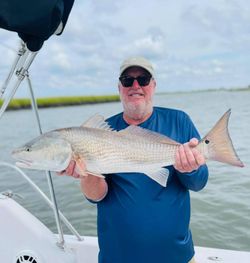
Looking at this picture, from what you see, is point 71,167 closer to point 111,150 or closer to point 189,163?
point 111,150

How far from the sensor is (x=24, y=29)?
2100 mm

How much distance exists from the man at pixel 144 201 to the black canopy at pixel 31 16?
828mm

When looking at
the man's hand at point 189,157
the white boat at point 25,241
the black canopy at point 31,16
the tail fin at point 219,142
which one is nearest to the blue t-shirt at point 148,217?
the man's hand at point 189,157

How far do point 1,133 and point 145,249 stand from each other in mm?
21864

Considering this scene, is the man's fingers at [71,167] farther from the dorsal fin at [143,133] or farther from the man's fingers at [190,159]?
the man's fingers at [190,159]

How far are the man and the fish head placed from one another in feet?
0.29

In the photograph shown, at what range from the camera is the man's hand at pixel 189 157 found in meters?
2.51

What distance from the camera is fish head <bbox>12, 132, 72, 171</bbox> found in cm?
252

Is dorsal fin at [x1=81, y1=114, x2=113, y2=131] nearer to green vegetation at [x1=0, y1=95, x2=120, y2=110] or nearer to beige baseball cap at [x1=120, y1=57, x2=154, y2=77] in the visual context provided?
beige baseball cap at [x1=120, y1=57, x2=154, y2=77]

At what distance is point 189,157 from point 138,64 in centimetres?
76

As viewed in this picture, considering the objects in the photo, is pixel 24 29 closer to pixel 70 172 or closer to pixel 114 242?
pixel 70 172

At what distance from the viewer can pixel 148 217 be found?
2.67 metres

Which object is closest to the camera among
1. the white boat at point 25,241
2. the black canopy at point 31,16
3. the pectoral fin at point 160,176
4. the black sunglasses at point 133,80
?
the black canopy at point 31,16

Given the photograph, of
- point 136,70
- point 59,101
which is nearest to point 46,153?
point 136,70
